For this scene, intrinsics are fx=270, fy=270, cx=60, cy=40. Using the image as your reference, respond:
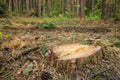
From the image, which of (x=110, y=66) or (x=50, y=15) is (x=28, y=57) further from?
(x=50, y=15)

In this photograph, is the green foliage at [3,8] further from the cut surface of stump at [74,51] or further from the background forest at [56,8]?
the cut surface of stump at [74,51]

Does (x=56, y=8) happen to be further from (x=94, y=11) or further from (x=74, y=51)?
(x=74, y=51)

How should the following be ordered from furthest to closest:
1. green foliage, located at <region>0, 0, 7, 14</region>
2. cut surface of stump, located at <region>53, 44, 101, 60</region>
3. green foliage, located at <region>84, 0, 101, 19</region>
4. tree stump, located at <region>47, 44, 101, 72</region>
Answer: green foliage, located at <region>84, 0, 101, 19</region> → green foliage, located at <region>0, 0, 7, 14</region> → cut surface of stump, located at <region>53, 44, 101, 60</region> → tree stump, located at <region>47, 44, 101, 72</region>

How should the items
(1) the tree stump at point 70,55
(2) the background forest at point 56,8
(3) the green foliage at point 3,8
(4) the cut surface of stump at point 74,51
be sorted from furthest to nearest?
(2) the background forest at point 56,8 < (3) the green foliage at point 3,8 < (4) the cut surface of stump at point 74,51 < (1) the tree stump at point 70,55

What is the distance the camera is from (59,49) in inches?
191

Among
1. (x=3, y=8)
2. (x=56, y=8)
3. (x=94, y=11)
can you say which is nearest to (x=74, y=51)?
(x=3, y=8)

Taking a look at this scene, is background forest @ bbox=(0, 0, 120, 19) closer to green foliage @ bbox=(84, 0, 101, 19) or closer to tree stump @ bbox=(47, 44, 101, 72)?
green foliage @ bbox=(84, 0, 101, 19)

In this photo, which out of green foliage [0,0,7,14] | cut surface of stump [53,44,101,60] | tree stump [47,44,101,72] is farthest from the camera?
green foliage [0,0,7,14]

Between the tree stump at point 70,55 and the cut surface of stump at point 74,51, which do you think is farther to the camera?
the cut surface of stump at point 74,51

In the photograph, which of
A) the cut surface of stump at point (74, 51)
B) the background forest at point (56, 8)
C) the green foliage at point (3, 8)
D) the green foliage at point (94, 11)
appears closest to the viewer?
the cut surface of stump at point (74, 51)

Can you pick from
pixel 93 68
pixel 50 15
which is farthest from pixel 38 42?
pixel 50 15

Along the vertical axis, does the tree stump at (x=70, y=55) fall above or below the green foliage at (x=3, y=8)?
below

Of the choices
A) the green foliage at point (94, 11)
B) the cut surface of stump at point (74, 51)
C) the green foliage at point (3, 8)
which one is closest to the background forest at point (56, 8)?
the green foliage at point (94, 11)

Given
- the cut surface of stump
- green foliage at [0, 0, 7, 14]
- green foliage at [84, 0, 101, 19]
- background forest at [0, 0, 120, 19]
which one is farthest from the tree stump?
green foliage at [84, 0, 101, 19]
